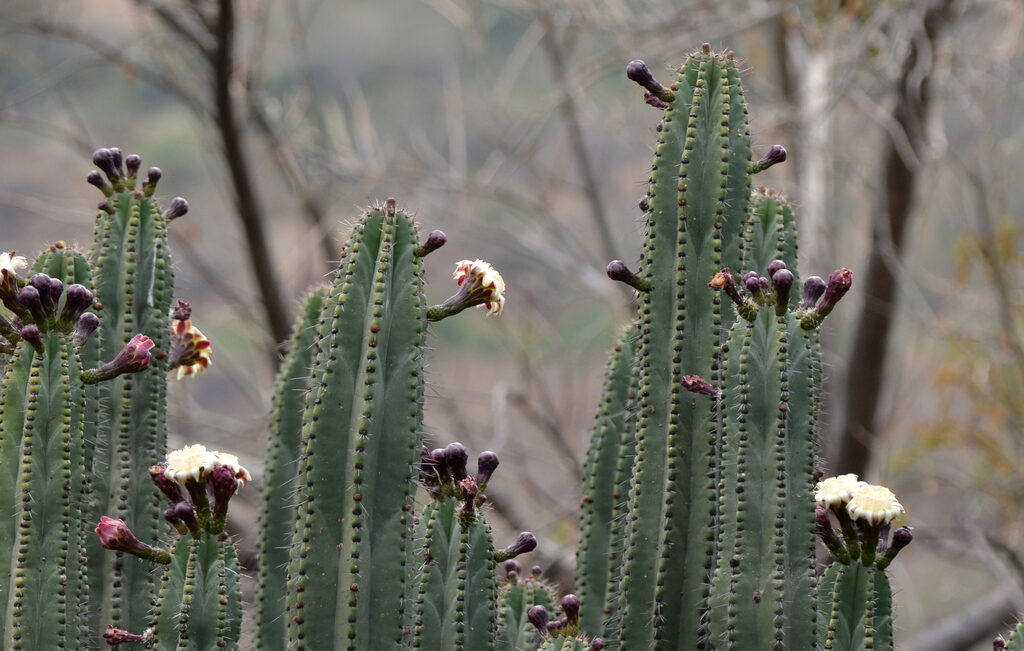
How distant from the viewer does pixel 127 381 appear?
9.29ft

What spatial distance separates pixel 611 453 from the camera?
307cm

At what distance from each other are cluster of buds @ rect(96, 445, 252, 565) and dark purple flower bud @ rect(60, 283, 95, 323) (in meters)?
0.34

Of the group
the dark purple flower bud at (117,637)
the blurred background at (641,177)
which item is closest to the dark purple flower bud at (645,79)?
the dark purple flower bud at (117,637)

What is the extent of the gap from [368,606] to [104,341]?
0.93 m

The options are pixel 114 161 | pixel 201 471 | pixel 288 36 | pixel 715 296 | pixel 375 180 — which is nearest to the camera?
pixel 201 471

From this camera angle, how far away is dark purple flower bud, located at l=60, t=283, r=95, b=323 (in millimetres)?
2406

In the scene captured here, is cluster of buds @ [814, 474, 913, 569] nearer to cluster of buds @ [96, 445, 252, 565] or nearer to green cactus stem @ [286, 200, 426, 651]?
green cactus stem @ [286, 200, 426, 651]

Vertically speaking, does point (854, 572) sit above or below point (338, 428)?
below

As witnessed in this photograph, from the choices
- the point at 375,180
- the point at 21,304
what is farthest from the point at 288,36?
the point at 21,304

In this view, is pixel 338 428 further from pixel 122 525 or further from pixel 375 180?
pixel 375 180

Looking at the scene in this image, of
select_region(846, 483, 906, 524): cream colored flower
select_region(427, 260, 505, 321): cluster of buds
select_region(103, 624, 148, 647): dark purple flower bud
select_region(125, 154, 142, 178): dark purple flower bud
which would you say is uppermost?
select_region(125, 154, 142, 178): dark purple flower bud

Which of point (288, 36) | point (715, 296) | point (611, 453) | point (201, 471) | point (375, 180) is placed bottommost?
point (201, 471)

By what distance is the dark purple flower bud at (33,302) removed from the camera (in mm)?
2377

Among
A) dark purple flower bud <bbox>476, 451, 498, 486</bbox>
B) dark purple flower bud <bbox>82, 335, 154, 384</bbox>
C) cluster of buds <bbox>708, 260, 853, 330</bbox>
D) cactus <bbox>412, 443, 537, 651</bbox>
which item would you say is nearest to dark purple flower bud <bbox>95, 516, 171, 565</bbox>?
dark purple flower bud <bbox>82, 335, 154, 384</bbox>
